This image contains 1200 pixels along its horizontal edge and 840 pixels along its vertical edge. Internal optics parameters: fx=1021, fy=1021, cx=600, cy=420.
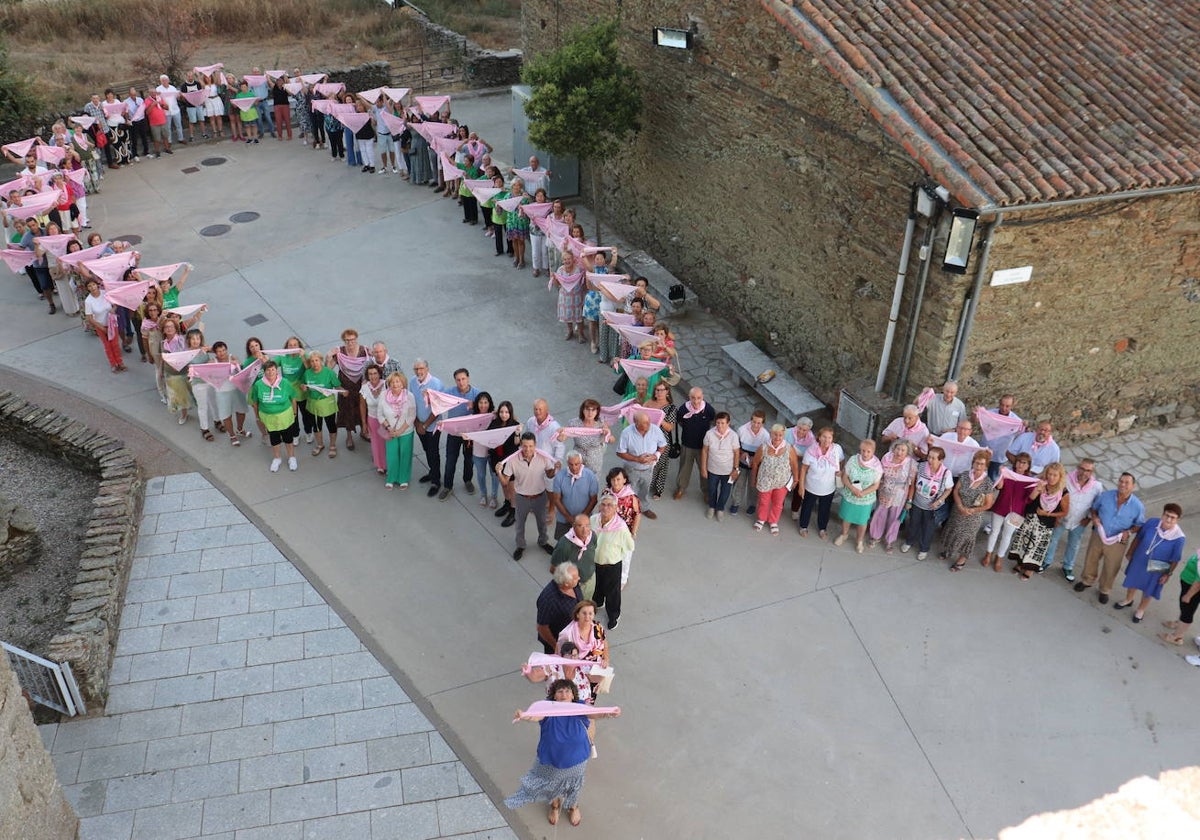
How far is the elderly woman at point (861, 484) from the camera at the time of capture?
984cm

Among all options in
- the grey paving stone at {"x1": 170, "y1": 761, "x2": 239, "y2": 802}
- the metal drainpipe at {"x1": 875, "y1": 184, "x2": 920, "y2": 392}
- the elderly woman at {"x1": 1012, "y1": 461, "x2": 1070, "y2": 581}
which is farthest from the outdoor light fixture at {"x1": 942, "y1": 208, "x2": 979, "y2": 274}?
the grey paving stone at {"x1": 170, "y1": 761, "x2": 239, "y2": 802}

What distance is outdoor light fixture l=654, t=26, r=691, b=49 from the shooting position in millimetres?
13672

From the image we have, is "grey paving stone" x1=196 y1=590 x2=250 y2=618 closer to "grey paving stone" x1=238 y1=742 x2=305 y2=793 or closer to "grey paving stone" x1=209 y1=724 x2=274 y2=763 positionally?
"grey paving stone" x1=209 y1=724 x2=274 y2=763

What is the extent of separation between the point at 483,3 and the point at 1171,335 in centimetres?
2688

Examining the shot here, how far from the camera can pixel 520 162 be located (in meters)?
19.9

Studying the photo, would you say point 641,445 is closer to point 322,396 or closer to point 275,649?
point 322,396

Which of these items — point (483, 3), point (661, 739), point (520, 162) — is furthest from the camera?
point (483, 3)

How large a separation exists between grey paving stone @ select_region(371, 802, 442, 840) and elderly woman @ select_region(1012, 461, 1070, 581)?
609cm

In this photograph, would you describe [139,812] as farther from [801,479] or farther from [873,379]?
[873,379]

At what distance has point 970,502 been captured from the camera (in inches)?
386

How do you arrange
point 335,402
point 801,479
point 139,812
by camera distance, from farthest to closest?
point 335,402
point 801,479
point 139,812

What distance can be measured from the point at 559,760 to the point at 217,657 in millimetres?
3694

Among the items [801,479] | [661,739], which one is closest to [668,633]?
[661,739]

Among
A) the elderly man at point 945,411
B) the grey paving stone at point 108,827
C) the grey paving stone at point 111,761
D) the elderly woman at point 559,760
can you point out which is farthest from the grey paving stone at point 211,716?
the elderly man at point 945,411
